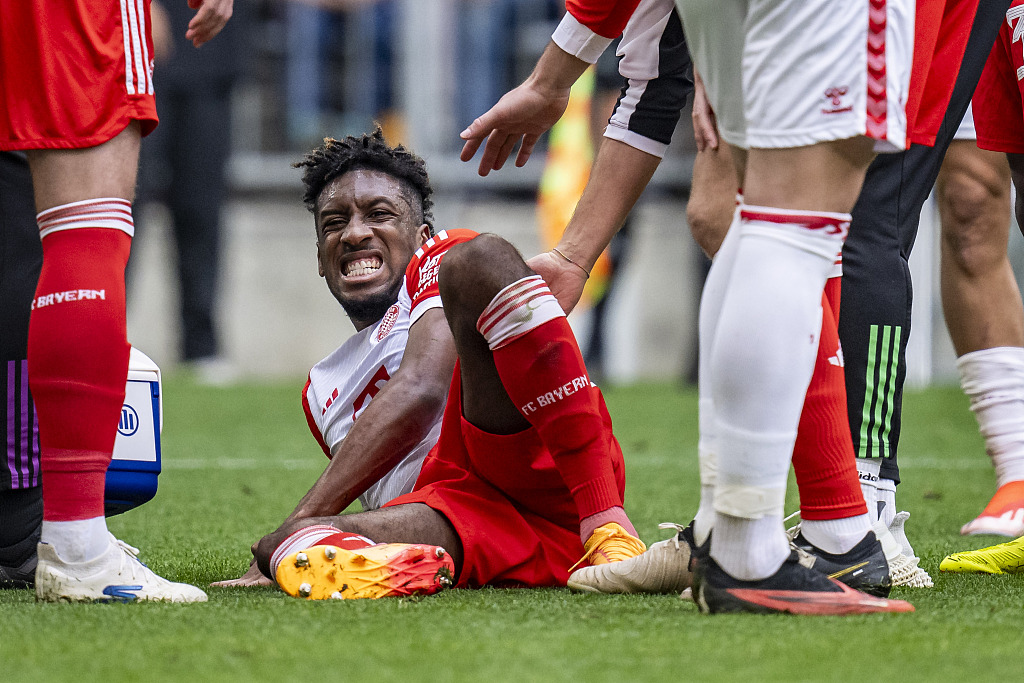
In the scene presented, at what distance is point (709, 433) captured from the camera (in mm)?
2031

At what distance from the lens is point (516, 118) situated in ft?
7.86

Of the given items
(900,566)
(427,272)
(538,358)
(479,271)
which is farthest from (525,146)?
(900,566)

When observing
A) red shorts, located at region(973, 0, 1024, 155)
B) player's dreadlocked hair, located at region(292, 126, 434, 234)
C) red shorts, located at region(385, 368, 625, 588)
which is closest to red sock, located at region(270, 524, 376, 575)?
red shorts, located at region(385, 368, 625, 588)

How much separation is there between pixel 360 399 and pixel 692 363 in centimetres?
553

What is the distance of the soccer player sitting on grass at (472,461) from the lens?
2049mm

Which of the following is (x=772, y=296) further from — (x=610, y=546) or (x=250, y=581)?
(x=250, y=581)

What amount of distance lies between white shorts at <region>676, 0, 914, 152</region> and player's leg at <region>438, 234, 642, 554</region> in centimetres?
61

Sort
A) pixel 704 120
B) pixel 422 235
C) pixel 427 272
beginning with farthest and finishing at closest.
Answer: pixel 422 235 < pixel 427 272 < pixel 704 120

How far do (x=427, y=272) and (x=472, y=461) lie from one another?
0.38 metres

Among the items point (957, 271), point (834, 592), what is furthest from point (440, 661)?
point (957, 271)

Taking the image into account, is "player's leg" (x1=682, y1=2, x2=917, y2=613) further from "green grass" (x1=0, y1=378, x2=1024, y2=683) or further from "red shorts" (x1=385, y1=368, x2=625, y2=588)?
"red shorts" (x1=385, y1=368, x2=625, y2=588)

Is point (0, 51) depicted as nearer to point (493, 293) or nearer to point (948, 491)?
point (493, 293)

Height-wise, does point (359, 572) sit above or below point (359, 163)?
below

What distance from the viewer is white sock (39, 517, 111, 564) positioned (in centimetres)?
189
